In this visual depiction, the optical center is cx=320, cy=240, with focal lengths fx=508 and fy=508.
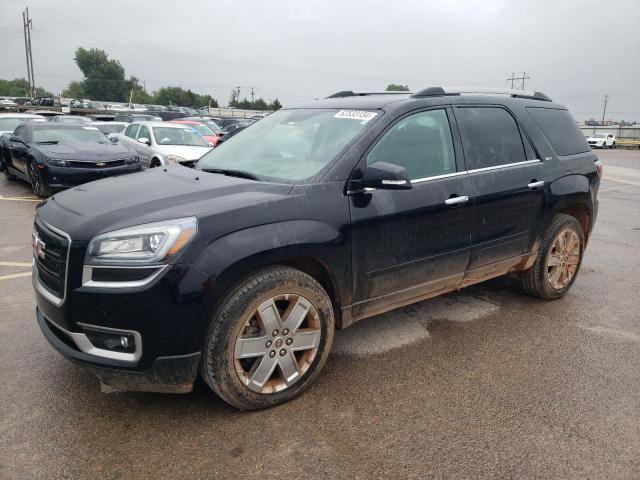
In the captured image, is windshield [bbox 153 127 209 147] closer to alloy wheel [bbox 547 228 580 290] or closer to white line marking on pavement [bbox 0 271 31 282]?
white line marking on pavement [bbox 0 271 31 282]

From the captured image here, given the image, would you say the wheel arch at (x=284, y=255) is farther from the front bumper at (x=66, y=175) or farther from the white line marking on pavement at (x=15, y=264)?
the front bumper at (x=66, y=175)

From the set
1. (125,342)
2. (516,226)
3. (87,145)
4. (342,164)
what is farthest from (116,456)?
(87,145)

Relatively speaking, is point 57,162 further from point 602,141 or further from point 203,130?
point 602,141

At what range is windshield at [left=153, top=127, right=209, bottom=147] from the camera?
1165 centimetres

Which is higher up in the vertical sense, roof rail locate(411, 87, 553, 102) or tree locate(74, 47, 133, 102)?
tree locate(74, 47, 133, 102)

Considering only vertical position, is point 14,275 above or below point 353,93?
below

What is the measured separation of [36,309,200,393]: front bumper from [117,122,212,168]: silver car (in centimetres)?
847

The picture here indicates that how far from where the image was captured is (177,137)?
11.9 meters

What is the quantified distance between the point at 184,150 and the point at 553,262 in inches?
336

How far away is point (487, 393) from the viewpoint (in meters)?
3.09

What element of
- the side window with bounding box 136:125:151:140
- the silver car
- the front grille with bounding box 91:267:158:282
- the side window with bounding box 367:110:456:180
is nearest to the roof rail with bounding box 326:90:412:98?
the side window with bounding box 367:110:456:180

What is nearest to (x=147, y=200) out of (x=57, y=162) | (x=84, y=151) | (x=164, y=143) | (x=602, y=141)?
(x=57, y=162)

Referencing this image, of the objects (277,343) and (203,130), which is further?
(203,130)

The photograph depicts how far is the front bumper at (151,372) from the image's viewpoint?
8.33 ft
